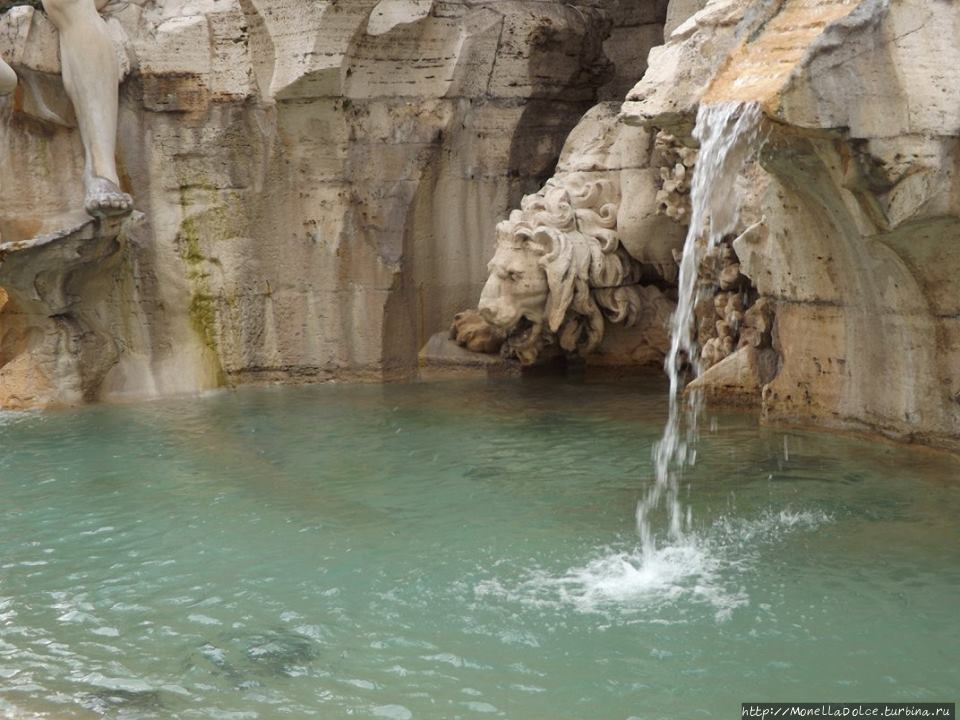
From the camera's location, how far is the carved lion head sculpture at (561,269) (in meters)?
8.51

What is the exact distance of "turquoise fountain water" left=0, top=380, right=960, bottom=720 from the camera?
13.5 ft

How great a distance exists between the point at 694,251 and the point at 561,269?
52.8 inches

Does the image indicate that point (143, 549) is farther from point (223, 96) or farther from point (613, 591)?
point (223, 96)

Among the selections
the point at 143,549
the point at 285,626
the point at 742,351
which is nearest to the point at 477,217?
the point at 742,351

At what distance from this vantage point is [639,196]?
28.1 feet

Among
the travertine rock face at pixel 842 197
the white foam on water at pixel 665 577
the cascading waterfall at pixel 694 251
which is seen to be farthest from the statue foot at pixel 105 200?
the white foam on water at pixel 665 577

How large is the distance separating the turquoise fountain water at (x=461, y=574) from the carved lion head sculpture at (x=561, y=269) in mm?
1011

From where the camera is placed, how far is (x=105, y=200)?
8508 millimetres

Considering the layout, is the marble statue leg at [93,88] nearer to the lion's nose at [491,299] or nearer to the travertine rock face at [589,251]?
the lion's nose at [491,299]

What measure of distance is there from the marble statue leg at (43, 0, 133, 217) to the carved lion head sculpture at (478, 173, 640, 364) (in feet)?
7.93

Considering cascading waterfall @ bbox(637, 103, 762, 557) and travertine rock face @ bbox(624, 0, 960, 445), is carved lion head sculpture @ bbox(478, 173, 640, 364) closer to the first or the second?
cascading waterfall @ bbox(637, 103, 762, 557)

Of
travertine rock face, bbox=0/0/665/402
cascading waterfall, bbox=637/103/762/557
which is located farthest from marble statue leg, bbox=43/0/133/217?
cascading waterfall, bbox=637/103/762/557

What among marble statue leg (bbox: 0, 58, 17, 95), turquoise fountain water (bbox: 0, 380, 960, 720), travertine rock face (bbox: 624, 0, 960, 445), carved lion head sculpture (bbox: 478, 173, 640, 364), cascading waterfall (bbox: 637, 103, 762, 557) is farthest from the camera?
carved lion head sculpture (bbox: 478, 173, 640, 364)

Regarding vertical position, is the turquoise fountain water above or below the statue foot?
below
